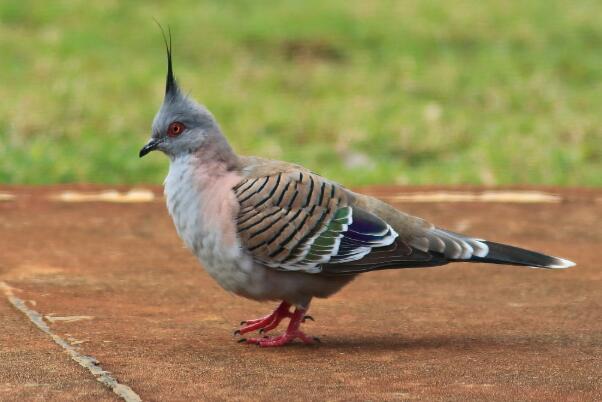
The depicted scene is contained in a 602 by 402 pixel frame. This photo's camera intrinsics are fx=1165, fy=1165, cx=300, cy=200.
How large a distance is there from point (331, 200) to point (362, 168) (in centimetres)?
500

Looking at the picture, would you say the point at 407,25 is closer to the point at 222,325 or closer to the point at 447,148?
the point at 447,148

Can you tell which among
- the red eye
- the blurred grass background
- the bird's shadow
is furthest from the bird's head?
the blurred grass background

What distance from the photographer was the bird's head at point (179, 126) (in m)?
4.98

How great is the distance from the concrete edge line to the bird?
2.13 ft

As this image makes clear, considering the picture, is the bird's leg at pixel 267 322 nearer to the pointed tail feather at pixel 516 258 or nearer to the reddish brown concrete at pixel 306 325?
the reddish brown concrete at pixel 306 325

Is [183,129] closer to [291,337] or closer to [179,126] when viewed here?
[179,126]

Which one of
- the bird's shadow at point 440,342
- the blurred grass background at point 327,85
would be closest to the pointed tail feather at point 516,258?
the bird's shadow at point 440,342

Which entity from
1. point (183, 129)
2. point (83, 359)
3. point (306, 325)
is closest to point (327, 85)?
point (306, 325)

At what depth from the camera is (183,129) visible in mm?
5012

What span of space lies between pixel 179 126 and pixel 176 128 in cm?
2

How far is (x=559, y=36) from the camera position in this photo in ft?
45.7

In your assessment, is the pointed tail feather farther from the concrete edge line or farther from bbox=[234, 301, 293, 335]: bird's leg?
the concrete edge line

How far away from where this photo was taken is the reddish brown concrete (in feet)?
13.6

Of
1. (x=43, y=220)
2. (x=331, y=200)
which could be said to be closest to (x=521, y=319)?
(x=331, y=200)
